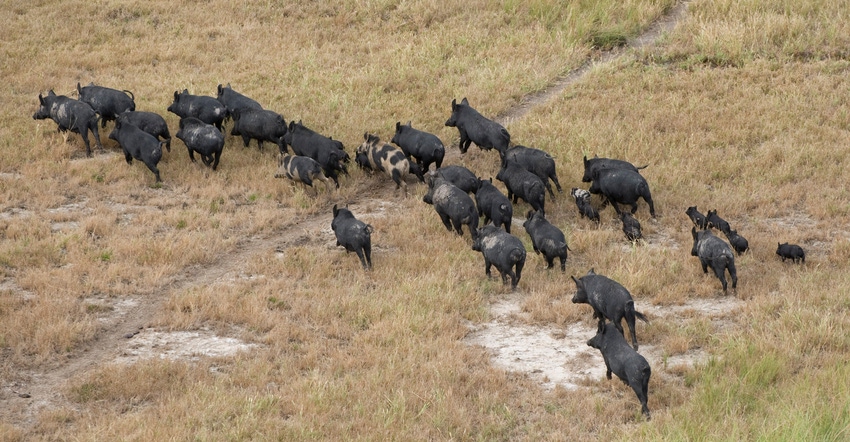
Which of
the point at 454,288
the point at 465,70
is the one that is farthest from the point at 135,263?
the point at 465,70

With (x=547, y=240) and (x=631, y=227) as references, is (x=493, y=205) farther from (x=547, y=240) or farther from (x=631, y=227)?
(x=631, y=227)

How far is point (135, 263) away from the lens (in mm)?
13641

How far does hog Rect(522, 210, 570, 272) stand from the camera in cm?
1317

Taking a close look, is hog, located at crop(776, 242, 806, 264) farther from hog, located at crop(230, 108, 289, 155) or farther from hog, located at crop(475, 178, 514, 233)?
hog, located at crop(230, 108, 289, 155)

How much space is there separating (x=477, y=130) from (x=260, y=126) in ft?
13.3

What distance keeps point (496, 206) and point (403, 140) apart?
3.22 metres

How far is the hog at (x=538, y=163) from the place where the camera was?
16.1 m

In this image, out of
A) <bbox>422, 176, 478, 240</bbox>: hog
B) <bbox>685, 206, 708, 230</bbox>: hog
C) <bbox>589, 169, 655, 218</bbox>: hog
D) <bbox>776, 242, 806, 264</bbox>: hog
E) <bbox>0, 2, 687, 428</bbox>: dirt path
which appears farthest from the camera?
<bbox>589, 169, 655, 218</bbox>: hog

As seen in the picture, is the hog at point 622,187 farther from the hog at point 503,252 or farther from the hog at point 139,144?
the hog at point 139,144

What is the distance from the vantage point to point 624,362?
9859 mm

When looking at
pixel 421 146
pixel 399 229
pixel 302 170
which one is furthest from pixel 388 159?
pixel 399 229

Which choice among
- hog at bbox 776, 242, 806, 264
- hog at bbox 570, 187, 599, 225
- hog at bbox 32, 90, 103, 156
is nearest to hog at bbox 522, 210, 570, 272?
hog at bbox 570, 187, 599, 225

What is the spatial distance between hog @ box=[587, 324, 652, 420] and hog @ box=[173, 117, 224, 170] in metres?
8.91

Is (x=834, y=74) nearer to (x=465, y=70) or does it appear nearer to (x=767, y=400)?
(x=465, y=70)
